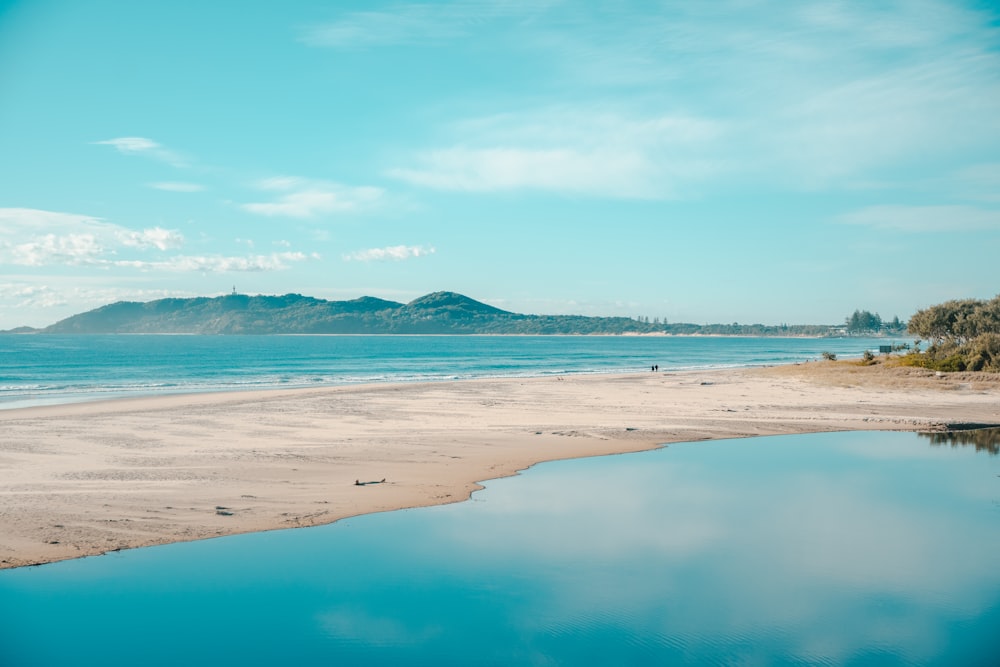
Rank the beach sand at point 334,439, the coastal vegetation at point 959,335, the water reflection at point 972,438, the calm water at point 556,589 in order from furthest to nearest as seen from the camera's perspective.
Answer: the coastal vegetation at point 959,335
the water reflection at point 972,438
the beach sand at point 334,439
the calm water at point 556,589

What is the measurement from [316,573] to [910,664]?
8.63m

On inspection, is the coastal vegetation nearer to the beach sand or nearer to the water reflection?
the beach sand

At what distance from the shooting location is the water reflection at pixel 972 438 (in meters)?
26.2

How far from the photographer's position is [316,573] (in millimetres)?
12258

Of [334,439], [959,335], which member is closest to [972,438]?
[334,439]

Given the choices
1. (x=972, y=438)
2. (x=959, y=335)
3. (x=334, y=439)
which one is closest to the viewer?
(x=334, y=439)

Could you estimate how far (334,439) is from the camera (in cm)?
2550

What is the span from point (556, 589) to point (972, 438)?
23538 millimetres

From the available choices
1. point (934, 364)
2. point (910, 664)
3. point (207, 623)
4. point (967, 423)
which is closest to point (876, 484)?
point (910, 664)

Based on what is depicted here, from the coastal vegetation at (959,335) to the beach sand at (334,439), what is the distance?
3566mm

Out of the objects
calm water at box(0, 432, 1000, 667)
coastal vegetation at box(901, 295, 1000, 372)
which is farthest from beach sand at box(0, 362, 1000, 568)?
coastal vegetation at box(901, 295, 1000, 372)

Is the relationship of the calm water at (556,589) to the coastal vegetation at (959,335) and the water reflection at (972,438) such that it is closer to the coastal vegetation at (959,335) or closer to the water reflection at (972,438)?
the water reflection at (972,438)

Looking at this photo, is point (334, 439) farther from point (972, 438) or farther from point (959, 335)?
point (959, 335)

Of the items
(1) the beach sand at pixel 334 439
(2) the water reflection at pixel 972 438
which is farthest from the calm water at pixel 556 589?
(2) the water reflection at pixel 972 438
